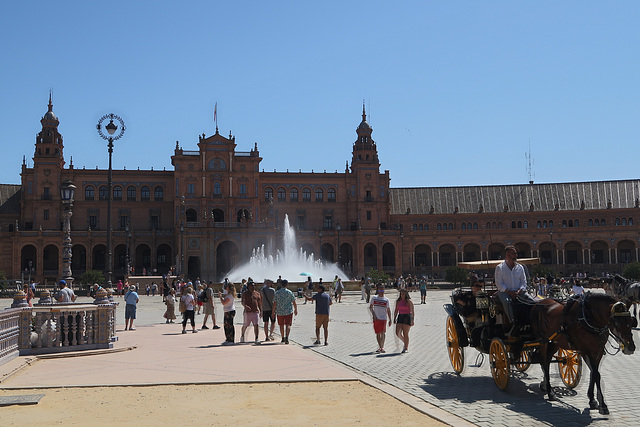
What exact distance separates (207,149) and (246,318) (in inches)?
2473

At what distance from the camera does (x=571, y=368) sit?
11.2 m

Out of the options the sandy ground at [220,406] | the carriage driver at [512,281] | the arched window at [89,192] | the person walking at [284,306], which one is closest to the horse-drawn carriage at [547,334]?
the carriage driver at [512,281]

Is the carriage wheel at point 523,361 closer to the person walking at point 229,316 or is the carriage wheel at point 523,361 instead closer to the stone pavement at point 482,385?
the stone pavement at point 482,385

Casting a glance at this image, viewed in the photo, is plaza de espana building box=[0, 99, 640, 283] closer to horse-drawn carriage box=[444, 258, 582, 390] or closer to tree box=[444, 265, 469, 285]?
tree box=[444, 265, 469, 285]

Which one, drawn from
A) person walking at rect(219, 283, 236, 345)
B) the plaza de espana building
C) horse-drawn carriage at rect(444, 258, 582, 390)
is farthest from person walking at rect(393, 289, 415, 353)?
the plaza de espana building

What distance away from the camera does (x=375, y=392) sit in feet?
37.0

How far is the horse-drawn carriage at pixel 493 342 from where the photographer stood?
36.8ft

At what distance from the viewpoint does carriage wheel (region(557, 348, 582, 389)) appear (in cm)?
1108

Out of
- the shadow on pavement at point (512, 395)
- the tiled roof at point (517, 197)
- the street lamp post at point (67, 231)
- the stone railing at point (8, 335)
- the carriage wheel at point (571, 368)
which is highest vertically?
the tiled roof at point (517, 197)

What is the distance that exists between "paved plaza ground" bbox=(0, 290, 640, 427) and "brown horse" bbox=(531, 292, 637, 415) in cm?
49

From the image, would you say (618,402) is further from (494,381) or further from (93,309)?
(93,309)

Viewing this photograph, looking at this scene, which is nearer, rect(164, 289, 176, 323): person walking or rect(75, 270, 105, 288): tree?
rect(164, 289, 176, 323): person walking

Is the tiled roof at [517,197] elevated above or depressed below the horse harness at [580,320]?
above

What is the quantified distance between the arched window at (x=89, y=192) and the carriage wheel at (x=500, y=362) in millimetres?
78332
